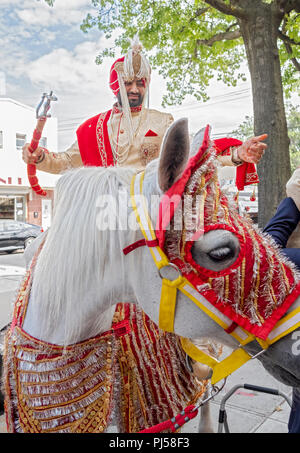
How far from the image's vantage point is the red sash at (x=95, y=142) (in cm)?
176

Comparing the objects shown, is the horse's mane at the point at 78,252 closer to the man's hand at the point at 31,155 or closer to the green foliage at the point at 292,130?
the man's hand at the point at 31,155

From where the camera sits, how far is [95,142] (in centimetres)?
178

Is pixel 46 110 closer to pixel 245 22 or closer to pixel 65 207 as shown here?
pixel 65 207

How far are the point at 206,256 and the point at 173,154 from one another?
280 millimetres

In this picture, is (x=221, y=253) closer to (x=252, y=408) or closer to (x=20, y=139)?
(x=252, y=408)

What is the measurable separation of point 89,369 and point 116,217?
1.75ft

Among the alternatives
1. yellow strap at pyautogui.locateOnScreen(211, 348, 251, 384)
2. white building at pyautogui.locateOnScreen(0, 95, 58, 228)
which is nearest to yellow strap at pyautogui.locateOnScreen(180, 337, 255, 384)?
yellow strap at pyautogui.locateOnScreen(211, 348, 251, 384)

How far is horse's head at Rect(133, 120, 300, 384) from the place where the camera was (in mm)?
939

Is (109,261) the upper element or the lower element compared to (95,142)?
lower

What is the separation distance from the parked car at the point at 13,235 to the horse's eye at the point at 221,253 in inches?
565

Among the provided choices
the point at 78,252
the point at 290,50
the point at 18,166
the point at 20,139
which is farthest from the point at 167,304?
the point at 20,139

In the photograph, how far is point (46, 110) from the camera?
5.35 feet

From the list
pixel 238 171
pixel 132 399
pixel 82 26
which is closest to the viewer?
pixel 132 399
